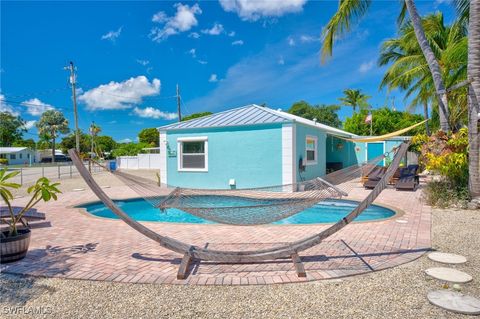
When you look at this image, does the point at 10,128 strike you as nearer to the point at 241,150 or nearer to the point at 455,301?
the point at 241,150

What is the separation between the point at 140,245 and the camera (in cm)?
459

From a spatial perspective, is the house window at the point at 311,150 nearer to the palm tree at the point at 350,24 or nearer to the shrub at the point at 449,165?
the palm tree at the point at 350,24

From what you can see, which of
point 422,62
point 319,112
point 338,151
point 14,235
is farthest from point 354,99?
point 14,235

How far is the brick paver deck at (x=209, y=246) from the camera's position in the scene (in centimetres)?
339

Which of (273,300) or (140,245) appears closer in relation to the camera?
(273,300)

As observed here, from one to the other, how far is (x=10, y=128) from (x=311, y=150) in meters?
60.0

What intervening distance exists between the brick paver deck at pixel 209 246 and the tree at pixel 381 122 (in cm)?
2106

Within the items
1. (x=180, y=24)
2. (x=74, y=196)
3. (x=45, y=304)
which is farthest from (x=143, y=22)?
(x=45, y=304)

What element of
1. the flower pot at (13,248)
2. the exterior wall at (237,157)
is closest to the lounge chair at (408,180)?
the exterior wall at (237,157)

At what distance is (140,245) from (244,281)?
214 cm

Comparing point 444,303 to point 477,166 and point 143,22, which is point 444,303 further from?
point 143,22

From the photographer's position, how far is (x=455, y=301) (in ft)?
8.75

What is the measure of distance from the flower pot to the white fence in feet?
84.1

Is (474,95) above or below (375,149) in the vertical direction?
above
